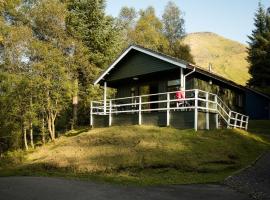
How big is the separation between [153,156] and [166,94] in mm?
9544

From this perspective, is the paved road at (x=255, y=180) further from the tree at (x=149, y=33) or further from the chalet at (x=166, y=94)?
the tree at (x=149, y=33)

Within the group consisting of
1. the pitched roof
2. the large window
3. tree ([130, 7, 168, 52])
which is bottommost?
the large window

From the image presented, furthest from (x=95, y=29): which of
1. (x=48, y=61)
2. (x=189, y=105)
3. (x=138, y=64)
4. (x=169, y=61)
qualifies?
(x=189, y=105)

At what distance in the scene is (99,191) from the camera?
12625mm

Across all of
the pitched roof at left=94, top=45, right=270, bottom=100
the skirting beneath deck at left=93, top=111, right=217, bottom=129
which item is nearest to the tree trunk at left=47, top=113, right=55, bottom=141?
the pitched roof at left=94, top=45, right=270, bottom=100

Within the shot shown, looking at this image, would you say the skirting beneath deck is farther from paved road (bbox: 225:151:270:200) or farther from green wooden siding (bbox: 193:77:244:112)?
paved road (bbox: 225:151:270:200)

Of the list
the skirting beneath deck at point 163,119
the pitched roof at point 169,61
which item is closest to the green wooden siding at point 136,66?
the pitched roof at point 169,61

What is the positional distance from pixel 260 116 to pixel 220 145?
2096 centimetres

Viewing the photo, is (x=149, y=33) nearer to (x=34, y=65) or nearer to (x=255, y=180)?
(x=34, y=65)

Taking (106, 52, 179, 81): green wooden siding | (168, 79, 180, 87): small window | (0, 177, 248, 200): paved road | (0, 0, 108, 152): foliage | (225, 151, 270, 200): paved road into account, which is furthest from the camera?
(0, 0, 108, 152): foliage

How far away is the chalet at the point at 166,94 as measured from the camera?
23.5 metres

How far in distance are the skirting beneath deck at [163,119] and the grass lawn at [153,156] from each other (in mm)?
1033

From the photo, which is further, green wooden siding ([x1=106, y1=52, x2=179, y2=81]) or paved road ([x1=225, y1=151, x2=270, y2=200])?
green wooden siding ([x1=106, y1=52, x2=179, y2=81])

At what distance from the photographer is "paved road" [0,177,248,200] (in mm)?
11736
